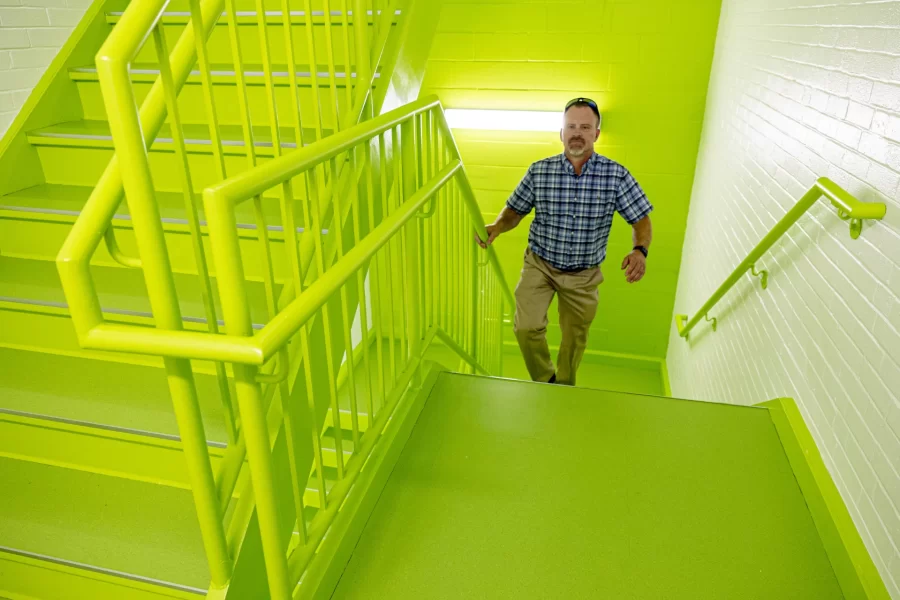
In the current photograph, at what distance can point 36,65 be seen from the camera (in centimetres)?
231

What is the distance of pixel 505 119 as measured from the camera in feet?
15.5

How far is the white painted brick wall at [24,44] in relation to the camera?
2.21 m

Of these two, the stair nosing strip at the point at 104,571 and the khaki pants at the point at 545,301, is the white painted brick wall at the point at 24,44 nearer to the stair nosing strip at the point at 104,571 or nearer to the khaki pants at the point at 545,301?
the stair nosing strip at the point at 104,571

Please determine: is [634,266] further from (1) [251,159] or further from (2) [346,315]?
(1) [251,159]

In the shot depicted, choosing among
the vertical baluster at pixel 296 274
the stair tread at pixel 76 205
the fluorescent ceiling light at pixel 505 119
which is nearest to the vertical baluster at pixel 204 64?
the vertical baluster at pixel 296 274

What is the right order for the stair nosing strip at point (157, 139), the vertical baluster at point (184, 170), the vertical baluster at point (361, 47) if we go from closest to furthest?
the vertical baluster at point (184, 170) < the vertical baluster at point (361, 47) < the stair nosing strip at point (157, 139)

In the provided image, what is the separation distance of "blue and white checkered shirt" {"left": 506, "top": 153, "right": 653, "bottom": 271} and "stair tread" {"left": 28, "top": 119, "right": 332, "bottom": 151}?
1286 mm

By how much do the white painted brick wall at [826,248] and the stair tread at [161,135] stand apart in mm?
1638

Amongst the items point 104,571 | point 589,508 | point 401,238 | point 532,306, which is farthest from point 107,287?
point 532,306

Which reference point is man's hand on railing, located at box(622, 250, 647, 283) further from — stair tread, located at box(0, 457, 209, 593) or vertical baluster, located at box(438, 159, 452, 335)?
stair tread, located at box(0, 457, 209, 593)

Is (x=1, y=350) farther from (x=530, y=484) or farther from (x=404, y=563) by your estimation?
(x=530, y=484)

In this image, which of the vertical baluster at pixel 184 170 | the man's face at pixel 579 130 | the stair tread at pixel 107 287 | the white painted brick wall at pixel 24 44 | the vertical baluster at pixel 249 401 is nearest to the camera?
the vertical baluster at pixel 249 401

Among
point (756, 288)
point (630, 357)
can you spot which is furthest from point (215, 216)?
point (630, 357)

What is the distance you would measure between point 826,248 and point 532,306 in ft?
5.02
